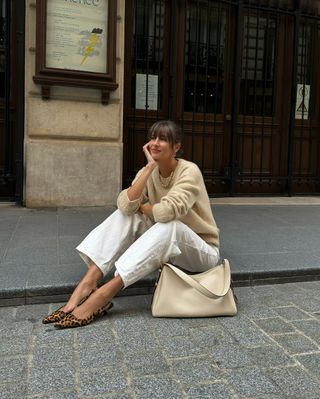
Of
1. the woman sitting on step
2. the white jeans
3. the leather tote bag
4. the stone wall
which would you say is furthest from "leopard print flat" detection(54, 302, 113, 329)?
the stone wall

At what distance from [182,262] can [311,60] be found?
6.16 meters

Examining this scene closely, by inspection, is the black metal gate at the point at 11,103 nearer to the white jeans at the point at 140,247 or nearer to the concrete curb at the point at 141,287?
the concrete curb at the point at 141,287

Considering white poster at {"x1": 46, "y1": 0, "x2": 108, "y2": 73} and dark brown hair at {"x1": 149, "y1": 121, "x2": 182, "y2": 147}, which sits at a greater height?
white poster at {"x1": 46, "y1": 0, "x2": 108, "y2": 73}

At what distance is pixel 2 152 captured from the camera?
6898 mm

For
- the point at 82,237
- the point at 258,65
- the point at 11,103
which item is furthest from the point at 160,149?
the point at 258,65

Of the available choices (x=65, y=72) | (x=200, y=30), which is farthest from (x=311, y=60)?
(x=65, y=72)

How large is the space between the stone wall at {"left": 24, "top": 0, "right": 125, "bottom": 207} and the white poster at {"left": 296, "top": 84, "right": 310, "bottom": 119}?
11.2 ft

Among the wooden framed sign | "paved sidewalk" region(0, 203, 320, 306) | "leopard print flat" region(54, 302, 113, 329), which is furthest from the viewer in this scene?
the wooden framed sign

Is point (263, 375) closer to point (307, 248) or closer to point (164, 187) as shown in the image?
point (164, 187)

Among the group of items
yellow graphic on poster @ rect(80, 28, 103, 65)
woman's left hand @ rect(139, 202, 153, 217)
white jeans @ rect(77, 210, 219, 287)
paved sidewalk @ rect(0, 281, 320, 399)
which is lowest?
paved sidewalk @ rect(0, 281, 320, 399)

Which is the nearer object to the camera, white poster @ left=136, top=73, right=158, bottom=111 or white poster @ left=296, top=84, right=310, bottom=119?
white poster @ left=136, top=73, right=158, bottom=111

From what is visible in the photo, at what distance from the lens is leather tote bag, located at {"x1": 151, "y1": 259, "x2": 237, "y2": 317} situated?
324 cm

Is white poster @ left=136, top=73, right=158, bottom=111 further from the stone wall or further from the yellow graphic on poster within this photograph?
the yellow graphic on poster

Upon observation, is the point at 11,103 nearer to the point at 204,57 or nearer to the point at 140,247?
the point at 204,57
